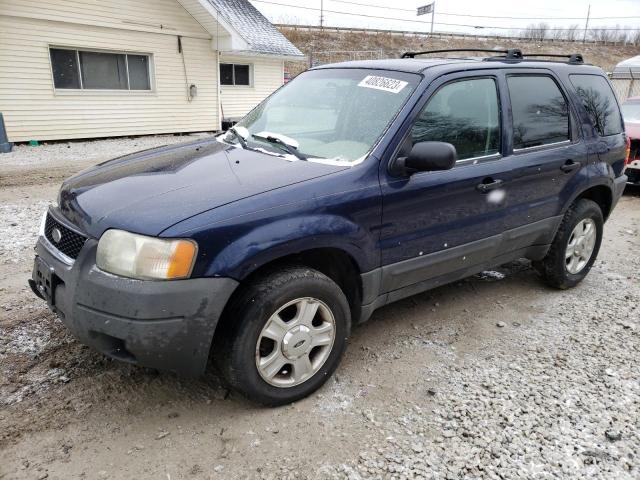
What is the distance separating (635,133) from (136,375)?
30.1ft

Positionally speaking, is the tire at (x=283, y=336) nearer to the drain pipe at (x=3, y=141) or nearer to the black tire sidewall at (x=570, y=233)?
the black tire sidewall at (x=570, y=233)

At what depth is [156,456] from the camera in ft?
8.12

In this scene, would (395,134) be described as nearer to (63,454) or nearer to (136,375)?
(136,375)

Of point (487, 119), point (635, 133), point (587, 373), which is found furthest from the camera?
point (635, 133)

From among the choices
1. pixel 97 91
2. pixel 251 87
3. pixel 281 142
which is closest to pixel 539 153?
pixel 281 142

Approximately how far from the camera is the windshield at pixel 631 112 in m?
9.45

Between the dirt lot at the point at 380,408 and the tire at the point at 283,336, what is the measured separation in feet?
0.54

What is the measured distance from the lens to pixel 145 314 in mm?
2328

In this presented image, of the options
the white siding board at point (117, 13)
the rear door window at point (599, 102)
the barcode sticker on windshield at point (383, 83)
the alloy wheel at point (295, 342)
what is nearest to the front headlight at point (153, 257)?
the alloy wheel at point (295, 342)

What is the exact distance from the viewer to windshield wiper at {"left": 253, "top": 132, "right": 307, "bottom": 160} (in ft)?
10.2

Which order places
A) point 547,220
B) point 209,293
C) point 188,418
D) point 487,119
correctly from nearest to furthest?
point 209,293
point 188,418
point 487,119
point 547,220

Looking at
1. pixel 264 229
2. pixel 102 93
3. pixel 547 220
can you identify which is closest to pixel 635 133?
pixel 547 220

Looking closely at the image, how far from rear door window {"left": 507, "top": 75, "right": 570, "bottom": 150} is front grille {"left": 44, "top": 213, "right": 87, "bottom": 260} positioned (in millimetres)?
3030

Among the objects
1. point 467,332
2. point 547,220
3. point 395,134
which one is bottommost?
point 467,332
